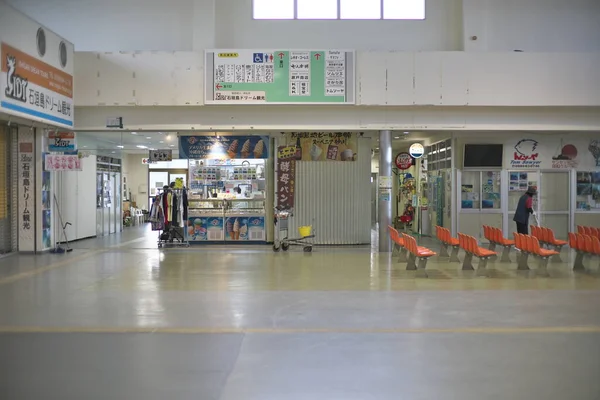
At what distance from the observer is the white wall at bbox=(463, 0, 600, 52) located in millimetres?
13617

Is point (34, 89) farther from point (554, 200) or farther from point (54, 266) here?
point (554, 200)

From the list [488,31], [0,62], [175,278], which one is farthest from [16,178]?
[488,31]

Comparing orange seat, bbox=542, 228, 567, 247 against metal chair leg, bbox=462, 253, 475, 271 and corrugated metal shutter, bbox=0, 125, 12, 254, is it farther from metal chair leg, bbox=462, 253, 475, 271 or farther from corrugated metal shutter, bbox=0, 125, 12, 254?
corrugated metal shutter, bbox=0, 125, 12, 254

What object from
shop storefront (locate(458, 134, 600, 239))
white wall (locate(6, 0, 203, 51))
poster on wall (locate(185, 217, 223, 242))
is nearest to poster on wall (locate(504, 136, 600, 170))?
shop storefront (locate(458, 134, 600, 239))

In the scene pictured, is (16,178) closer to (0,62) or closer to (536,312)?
(0,62)

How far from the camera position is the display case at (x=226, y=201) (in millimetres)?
14562

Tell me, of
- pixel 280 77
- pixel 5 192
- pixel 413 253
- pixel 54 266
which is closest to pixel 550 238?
pixel 413 253

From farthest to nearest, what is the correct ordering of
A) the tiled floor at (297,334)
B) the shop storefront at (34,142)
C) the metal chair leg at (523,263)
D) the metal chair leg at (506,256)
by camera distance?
1. the metal chair leg at (506,256)
2. the shop storefront at (34,142)
3. the metal chair leg at (523,263)
4. the tiled floor at (297,334)

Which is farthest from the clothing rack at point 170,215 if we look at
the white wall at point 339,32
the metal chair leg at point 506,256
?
the metal chair leg at point 506,256

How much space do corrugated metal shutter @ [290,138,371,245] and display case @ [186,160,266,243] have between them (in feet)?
4.18

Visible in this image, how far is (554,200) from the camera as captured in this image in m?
14.8

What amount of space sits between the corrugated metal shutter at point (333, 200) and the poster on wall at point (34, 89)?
6.24 m

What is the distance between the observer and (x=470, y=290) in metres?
7.95

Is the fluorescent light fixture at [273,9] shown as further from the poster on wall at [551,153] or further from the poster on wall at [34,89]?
the poster on wall at [551,153]
